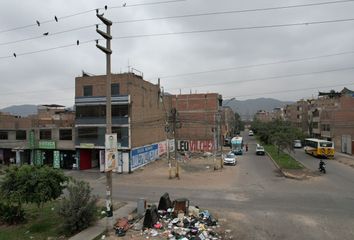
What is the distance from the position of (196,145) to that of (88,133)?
95.4 ft

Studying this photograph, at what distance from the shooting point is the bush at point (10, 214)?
18.0m

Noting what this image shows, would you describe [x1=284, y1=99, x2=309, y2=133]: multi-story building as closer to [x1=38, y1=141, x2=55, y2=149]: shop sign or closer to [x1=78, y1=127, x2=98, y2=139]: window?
[x1=78, y1=127, x2=98, y2=139]: window

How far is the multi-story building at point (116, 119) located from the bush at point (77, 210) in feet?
70.2

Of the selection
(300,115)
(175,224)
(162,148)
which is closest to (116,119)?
(162,148)

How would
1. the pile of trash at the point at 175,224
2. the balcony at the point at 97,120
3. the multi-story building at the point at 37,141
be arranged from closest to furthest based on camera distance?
the pile of trash at the point at 175,224 → the balcony at the point at 97,120 → the multi-story building at the point at 37,141

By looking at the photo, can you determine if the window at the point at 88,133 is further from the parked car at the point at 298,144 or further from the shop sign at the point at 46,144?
the parked car at the point at 298,144

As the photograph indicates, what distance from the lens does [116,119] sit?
39031 mm

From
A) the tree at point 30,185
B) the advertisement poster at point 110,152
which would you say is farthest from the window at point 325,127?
the tree at point 30,185

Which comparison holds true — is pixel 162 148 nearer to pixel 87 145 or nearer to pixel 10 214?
pixel 87 145

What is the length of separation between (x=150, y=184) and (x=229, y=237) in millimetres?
16231

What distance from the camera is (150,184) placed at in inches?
1188

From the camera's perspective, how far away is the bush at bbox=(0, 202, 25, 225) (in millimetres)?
18031

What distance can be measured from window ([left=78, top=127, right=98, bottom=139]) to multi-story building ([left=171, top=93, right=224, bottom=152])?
25.9m

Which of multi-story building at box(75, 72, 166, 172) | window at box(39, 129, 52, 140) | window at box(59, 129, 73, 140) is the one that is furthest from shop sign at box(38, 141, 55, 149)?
multi-story building at box(75, 72, 166, 172)
